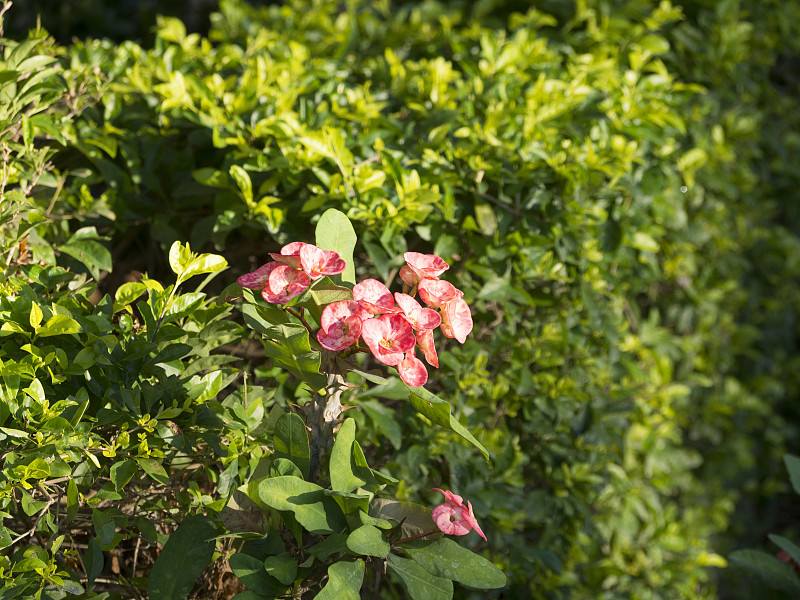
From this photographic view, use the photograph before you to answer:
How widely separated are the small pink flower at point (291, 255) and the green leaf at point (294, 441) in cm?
29

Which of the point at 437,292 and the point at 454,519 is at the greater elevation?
the point at 437,292

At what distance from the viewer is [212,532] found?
133 cm

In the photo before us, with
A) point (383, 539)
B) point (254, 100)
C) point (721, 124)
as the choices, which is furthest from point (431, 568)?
point (721, 124)

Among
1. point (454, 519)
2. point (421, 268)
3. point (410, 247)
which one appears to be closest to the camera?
point (454, 519)

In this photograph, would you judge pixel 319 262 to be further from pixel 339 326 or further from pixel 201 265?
pixel 201 265

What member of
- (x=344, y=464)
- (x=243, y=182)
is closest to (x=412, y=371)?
(x=344, y=464)

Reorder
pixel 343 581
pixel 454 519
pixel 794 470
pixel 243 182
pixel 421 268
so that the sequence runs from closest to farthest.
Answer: pixel 343 581 → pixel 454 519 → pixel 421 268 → pixel 243 182 → pixel 794 470

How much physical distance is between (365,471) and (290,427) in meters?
0.17

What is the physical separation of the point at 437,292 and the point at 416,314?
8cm

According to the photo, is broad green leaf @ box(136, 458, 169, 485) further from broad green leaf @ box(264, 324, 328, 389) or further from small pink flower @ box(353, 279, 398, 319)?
small pink flower @ box(353, 279, 398, 319)

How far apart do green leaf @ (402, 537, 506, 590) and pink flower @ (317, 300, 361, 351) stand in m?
0.39

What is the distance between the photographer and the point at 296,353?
1.28 m

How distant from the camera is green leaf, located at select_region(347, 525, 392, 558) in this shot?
117 centimetres

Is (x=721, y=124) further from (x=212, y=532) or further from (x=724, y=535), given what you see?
(x=212, y=532)
